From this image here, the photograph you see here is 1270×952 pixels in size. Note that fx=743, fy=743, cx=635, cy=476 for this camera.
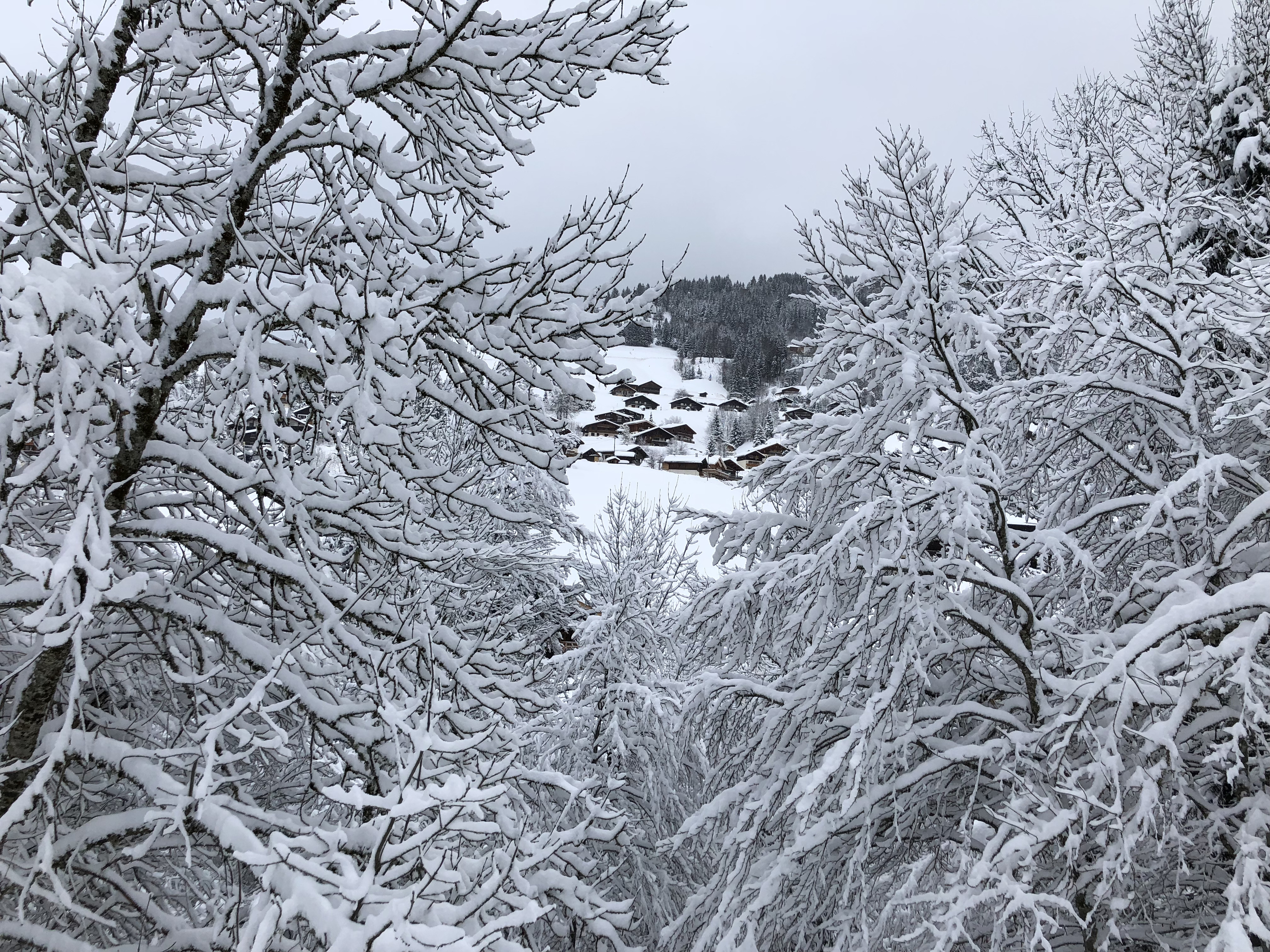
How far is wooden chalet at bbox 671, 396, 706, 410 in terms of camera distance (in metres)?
80.6

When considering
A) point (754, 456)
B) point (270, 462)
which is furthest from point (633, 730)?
point (754, 456)

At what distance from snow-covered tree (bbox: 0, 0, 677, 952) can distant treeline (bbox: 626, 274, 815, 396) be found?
267ft

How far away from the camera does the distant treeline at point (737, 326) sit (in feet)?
308

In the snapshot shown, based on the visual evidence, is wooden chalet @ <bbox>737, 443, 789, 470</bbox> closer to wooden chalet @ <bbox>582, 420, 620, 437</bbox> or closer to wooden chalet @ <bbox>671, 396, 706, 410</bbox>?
wooden chalet @ <bbox>582, 420, 620, 437</bbox>

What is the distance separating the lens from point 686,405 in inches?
3201

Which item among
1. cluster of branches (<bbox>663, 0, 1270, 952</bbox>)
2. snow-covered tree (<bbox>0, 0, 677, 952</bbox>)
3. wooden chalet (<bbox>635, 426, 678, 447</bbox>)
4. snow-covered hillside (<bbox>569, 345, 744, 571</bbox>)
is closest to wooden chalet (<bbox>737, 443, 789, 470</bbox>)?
snow-covered hillside (<bbox>569, 345, 744, 571</bbox>)

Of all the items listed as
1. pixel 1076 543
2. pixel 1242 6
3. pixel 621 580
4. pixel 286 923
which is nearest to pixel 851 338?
pixel 1076 543

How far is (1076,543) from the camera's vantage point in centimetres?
419

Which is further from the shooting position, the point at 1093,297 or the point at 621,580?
the point at 621,580

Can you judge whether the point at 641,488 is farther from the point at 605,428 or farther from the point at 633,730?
the point at 605,428

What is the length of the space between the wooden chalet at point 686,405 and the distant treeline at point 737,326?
9313 mm

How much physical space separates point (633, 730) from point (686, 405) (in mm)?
73929

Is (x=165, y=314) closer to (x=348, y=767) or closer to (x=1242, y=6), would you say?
(x=348, y=767)

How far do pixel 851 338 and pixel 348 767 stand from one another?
4017mm
